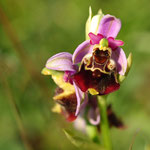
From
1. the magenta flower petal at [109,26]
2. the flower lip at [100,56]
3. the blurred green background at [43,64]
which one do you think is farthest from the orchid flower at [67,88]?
the blurred green background at [43,64]

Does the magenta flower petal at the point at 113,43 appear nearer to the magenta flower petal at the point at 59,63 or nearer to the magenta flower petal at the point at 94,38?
the magenta flower petal at the point at 94,38

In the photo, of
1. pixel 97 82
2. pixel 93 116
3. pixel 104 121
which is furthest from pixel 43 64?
pixel 97 82

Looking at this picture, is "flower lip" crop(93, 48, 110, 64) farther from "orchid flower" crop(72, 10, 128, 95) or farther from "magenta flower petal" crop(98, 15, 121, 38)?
"magenta flower petal" crop(98, 15, 121, 38)

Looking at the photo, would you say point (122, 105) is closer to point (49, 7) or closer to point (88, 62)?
point (88, 62)

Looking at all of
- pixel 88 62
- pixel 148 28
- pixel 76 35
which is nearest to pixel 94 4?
pixel 76 35

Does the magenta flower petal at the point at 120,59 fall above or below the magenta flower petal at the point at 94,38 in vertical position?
below

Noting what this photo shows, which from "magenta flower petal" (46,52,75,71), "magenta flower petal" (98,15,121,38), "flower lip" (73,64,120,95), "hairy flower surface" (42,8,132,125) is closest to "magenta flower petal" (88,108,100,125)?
"hairy flower surface" (42,8,132,125)
